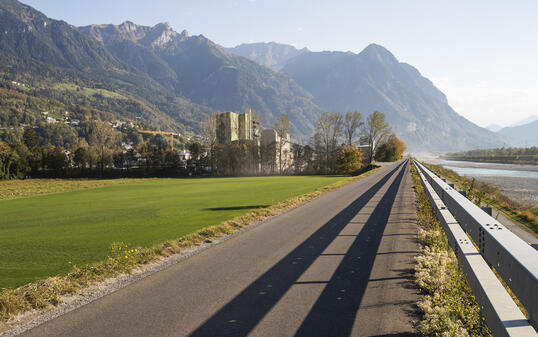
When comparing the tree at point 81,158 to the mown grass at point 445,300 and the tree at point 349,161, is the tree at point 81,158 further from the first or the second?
the mown grass at point 445,300

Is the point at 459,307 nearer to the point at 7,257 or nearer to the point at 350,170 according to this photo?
the point at 7,257

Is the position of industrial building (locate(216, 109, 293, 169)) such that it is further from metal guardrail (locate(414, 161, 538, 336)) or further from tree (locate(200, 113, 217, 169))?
metal guardrail (locate(414, 161, 538, 336))

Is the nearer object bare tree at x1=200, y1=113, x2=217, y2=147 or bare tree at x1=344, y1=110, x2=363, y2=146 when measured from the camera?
bare tree at x1=344, y1=110, x2=363, y2=146

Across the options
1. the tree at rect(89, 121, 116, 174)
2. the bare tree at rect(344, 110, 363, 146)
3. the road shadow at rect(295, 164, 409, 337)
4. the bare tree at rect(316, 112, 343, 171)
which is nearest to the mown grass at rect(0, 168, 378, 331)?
the road shadow at rect(295, 164, 409, 337)

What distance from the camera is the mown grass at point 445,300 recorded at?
4.18m

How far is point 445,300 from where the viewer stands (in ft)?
16.2

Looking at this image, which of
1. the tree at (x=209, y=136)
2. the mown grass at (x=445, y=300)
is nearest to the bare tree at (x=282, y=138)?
the tree at (x=209, y=136)

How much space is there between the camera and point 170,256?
29.3 ft

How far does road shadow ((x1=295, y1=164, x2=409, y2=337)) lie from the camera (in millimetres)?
4617

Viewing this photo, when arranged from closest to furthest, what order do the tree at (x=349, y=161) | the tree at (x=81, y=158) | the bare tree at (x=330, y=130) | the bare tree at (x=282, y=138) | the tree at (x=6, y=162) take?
the tree at (x=349, y=161)
the tree at (x=6, y=162)
the tree at (x=81, y=158)
the bare tree at (x=330, y=130)
the bare tree at (x=282, y=138)

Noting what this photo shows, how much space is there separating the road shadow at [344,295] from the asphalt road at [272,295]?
0.02m

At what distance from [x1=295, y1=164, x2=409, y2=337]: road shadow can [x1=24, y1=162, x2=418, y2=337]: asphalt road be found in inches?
0.6

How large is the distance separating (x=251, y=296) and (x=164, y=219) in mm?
11280

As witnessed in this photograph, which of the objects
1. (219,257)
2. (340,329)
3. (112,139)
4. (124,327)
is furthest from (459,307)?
(112,139)
